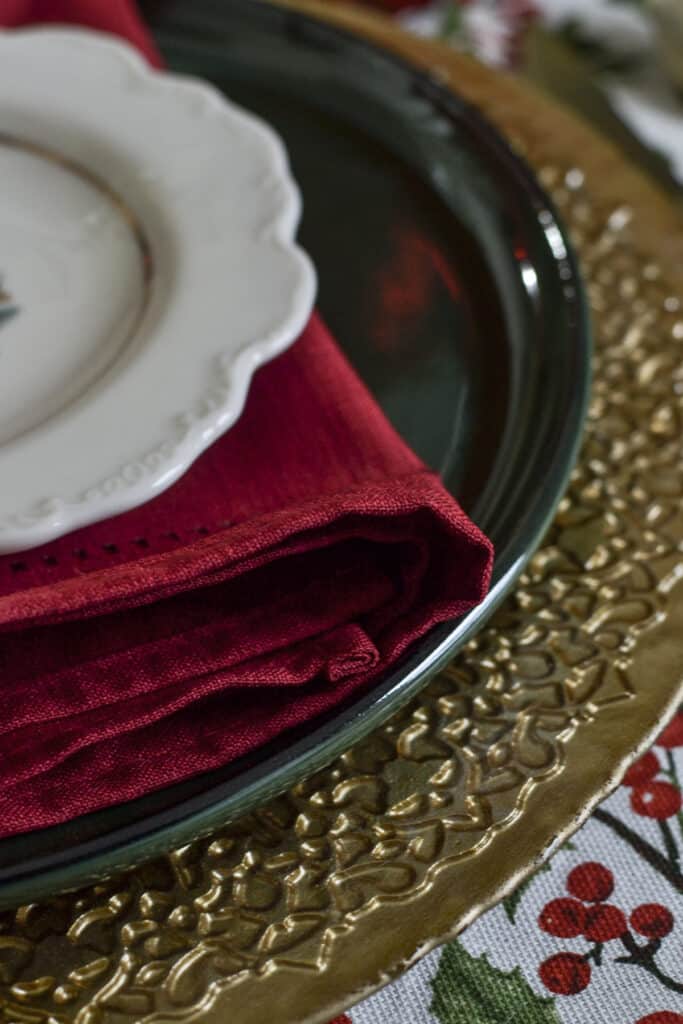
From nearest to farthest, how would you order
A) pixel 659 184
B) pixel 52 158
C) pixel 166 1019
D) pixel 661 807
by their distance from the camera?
1. pixel 166 1019
2. pixel 661 807
3. pixel 52 158
4. pixel 659 184

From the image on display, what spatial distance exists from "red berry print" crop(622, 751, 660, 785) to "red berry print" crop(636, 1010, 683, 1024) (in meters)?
0.09

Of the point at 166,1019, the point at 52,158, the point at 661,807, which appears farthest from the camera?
the point at 52,158

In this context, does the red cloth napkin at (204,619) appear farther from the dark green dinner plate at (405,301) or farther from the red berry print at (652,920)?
the red berry print at (652,920)

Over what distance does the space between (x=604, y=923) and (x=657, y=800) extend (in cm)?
6

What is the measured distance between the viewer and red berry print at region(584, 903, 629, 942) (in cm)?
39

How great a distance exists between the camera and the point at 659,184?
27.1 inches

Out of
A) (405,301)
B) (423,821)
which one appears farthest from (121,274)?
(423,821)

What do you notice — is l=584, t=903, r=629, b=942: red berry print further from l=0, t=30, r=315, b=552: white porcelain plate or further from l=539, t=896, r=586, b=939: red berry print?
l=0, t=30, r=315, b=552: white porcelain plate

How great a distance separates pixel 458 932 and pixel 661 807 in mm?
123

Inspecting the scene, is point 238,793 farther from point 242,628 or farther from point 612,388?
point 612,388

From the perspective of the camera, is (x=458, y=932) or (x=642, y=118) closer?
(x=458, y=932)

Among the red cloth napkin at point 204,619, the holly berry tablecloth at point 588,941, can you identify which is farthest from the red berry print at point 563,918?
the red cloth napkin at point 204,619

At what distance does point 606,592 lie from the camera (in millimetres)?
438

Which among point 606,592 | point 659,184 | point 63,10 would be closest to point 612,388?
point 606,592
